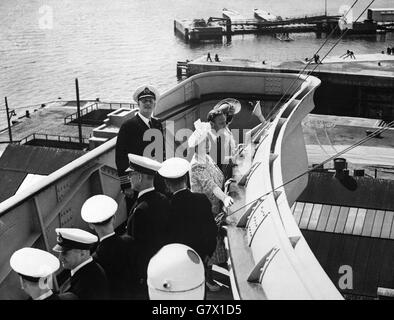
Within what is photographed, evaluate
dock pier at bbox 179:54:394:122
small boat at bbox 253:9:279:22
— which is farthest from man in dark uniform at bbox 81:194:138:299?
small boat at bbox 253:9:279:22

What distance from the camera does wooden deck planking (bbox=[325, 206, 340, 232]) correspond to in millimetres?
18275

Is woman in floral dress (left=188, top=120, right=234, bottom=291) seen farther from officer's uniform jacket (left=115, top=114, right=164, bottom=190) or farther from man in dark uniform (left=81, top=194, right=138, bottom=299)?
man in dark uniform (left=81, top=194, right=138, bottom=299)

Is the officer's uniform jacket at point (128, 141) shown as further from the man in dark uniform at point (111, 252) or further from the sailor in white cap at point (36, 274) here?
the sailor in white cap at point (36, 274)

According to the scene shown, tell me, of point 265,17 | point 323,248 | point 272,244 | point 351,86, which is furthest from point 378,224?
point 265,17

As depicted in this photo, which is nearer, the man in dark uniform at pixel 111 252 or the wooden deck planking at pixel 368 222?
the man in dark uniform at pixel 111 252

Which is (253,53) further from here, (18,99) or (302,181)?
(302,181)

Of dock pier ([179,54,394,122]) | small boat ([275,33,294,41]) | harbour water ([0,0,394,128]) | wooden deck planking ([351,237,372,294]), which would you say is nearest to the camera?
wooden deck planking ([351,237,372,294])

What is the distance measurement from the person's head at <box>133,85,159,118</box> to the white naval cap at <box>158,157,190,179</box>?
1525 millimetres

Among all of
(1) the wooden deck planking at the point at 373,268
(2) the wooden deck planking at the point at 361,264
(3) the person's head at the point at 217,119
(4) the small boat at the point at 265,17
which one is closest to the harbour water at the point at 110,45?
(4) the small boat at the point at 265,17

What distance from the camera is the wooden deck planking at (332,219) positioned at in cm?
1827

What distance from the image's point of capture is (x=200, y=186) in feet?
17.2

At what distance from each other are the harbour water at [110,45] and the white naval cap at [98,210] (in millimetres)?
37042
